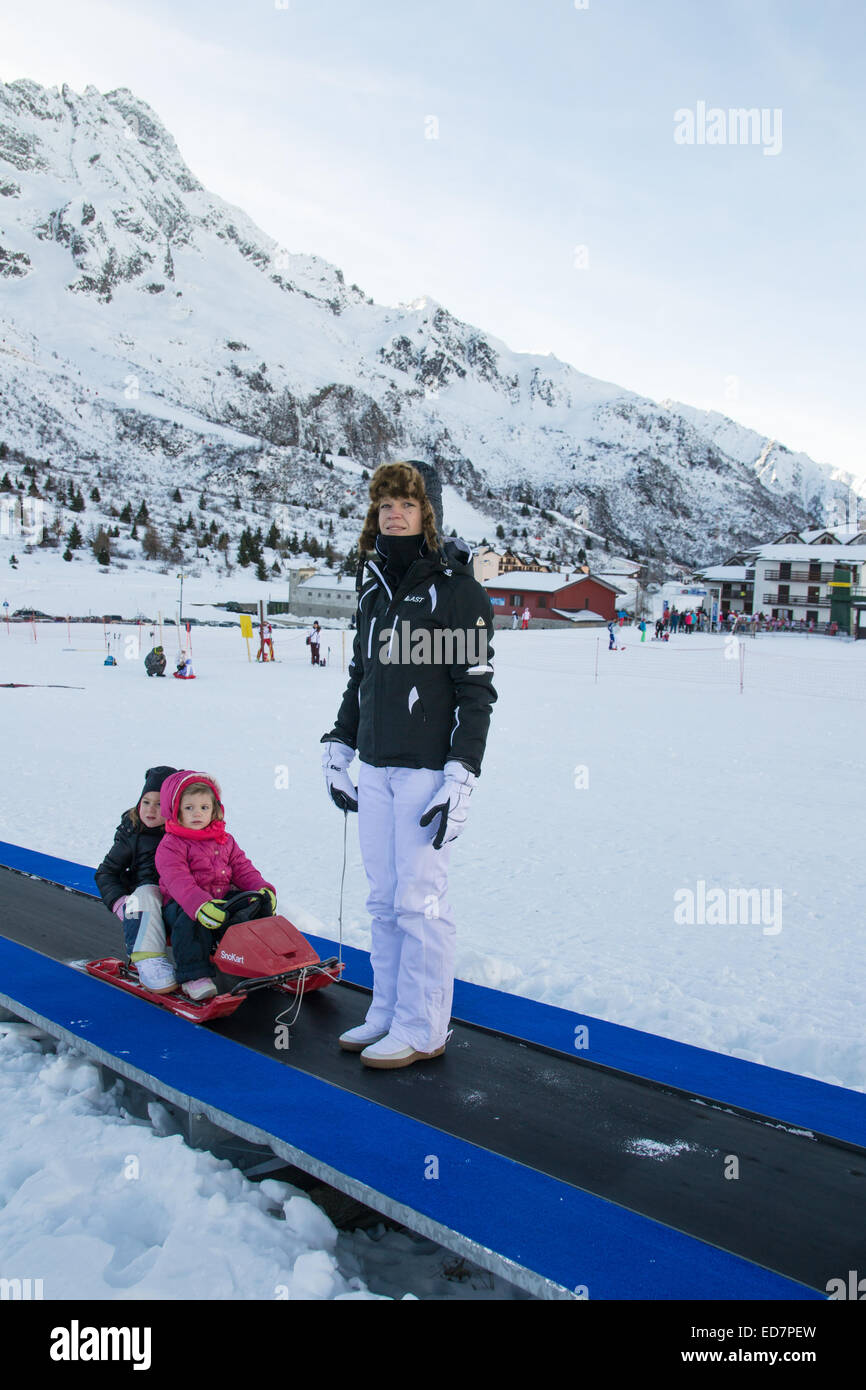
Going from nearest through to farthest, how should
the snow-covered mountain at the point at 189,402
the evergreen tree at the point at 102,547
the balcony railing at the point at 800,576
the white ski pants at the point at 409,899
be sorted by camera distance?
the white ski pants at the point at 409,899 < the balcony railing at the point at 800,576 < the evergreen tree at the point at 102,547 < the snow-covered mountain at the point at 189,402

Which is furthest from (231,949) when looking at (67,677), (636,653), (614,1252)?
(636,653)

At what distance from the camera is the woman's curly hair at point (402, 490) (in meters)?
3.54

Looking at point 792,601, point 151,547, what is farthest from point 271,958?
point 151,547

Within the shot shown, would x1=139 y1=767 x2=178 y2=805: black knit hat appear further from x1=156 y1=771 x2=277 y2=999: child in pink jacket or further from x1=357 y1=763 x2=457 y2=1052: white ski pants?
x1=357 y1=763 x2=457 y2=1052: white ski pants

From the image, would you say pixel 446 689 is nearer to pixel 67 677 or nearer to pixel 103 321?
pixel 67 677

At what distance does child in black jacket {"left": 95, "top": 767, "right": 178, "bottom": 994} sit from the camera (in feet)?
13.6

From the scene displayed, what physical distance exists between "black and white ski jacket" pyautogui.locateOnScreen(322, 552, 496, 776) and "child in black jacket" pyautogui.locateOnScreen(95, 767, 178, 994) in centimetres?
137

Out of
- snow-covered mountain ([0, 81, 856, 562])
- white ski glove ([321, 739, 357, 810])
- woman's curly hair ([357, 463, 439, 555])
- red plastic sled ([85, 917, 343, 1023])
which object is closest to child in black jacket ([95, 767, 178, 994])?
red plastic sled ([85, 917, 343, 1023])

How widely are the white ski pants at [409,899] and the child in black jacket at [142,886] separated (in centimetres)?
114

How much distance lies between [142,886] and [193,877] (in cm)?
26

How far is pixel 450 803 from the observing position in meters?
3.37

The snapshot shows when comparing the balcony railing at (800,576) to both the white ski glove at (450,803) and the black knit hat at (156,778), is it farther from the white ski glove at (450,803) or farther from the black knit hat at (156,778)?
the white ski glove at (450,803)

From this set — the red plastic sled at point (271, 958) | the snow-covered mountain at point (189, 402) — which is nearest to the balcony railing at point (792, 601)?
the snow-covered mountain at point (189, 402)
